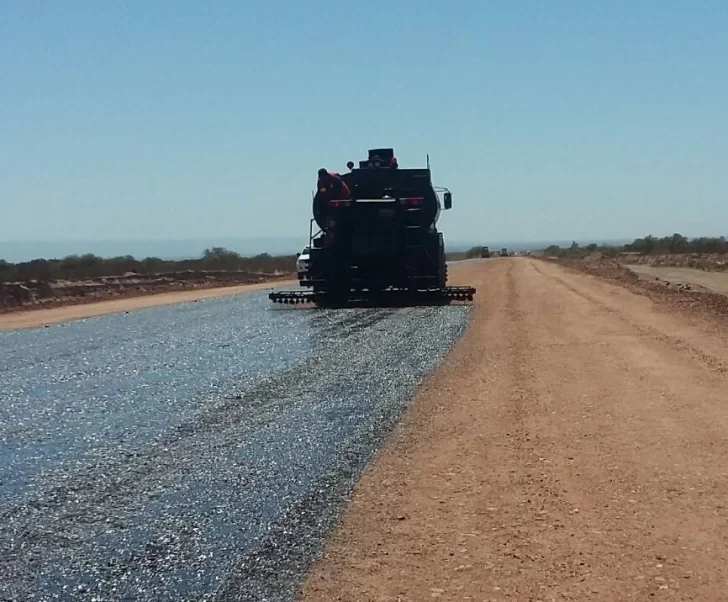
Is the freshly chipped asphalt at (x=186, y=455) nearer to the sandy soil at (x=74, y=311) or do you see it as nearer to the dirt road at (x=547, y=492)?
the dirt road at (x=547, y=492)

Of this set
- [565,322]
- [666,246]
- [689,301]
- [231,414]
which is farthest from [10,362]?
[666,246]

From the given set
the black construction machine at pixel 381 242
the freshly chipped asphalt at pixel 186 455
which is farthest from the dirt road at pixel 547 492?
the black construction machine at pixel 381 242

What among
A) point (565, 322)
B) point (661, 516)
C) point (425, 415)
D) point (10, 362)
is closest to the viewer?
point (661, 516)

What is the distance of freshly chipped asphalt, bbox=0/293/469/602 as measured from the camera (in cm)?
573

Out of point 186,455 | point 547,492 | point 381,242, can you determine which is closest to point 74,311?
point 381,242

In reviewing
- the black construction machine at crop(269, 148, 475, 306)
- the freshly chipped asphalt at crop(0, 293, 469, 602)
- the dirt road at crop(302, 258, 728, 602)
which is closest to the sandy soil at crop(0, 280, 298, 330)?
the black construction machine at crop(269, 148, 475, 306)

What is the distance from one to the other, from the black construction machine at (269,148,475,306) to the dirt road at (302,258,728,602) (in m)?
12.2

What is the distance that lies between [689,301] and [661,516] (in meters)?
22.4

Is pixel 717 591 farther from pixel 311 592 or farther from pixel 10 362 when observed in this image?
pixel 10 362

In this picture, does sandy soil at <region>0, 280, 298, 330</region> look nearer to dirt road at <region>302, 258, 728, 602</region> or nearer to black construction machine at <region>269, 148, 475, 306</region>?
black construction machine at <region>269, 148, 475, 306</region>

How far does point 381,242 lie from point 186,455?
1759 cm

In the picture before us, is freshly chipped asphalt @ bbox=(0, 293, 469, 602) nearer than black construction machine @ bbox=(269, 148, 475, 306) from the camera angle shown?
Yes

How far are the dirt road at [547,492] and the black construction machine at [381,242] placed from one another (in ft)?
40.0

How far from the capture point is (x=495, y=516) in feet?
21.7
